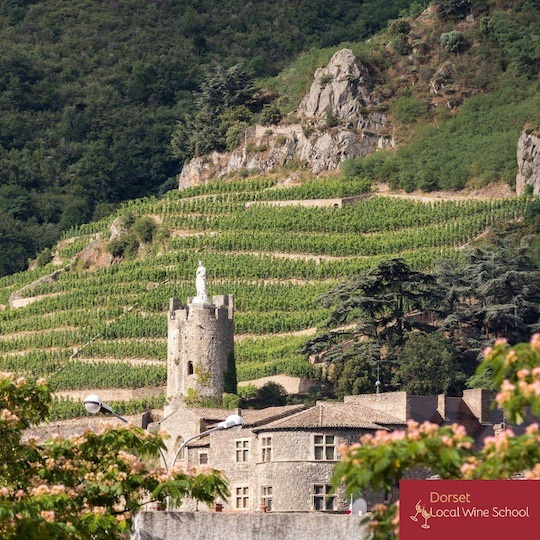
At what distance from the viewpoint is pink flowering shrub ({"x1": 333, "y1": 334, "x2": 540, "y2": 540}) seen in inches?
998

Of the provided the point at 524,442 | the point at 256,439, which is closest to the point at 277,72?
the point at 256,439

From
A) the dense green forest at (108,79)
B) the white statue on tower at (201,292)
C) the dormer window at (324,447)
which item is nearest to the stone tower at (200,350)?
the white statue on tower at (201,292)

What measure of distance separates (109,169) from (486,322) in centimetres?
6982

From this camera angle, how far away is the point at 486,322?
90.0 meters

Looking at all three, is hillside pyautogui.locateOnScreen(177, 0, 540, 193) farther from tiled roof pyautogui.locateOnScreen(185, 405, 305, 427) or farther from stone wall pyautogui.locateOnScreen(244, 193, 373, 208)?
tiled roof pyautogui.locateOnScreen(185, 405, 305, 427)

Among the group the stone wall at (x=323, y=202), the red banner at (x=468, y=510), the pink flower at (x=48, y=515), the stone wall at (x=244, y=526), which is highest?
the stone wall at (x=323, y=202)

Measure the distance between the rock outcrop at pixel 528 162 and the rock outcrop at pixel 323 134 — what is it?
585 inches

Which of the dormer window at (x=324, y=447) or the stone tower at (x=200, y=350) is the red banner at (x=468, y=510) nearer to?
the dormer window at (x=324, y=447)

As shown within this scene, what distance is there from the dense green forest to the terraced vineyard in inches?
1027

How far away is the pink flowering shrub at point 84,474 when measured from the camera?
3403 centimetres

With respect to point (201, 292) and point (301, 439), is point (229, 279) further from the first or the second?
point (301, 439)

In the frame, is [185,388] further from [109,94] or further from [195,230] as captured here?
[109,94]

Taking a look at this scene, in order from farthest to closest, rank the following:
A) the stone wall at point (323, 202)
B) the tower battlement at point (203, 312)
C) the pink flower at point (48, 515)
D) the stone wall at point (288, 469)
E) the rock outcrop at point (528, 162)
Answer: the stone wall at point (323, 202)
the rock outcrop at point (528, 162)
the tower battlement at point (203, 312)
the stone wall at point (288, 469)
the pink flower at point (48, 515)

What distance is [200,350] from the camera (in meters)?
83.0
